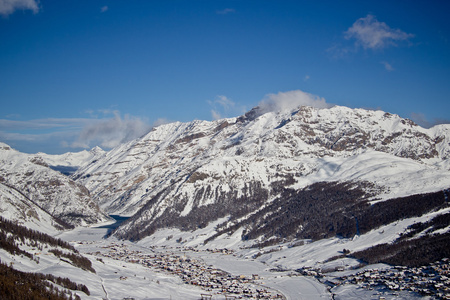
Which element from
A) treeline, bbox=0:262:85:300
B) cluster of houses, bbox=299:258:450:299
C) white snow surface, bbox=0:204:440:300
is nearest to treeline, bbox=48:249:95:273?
white snow surface, bbox=0:204:440:300

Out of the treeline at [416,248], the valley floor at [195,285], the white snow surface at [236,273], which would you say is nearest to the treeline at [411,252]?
the treeline at [416,248]

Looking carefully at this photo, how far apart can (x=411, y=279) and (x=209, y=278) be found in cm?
6696

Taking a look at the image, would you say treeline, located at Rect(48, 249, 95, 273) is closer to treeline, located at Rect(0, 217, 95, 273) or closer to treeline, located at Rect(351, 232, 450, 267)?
treeline, located at Rect(0, 217, 95, 273)

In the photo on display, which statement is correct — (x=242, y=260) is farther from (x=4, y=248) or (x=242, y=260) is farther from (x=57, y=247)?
(x=4, y=248)

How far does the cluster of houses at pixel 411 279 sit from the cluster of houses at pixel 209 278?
2885 centimetres

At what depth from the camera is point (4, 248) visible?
370 ft

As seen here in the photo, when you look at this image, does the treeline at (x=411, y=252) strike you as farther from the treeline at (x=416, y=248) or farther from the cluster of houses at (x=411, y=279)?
the cluster of houses at (x=411, y=279)

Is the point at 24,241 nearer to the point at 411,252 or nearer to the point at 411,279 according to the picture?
the point at 411,279

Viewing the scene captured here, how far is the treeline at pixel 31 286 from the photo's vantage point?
80.6 metres

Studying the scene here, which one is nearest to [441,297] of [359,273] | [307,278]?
[359,273]

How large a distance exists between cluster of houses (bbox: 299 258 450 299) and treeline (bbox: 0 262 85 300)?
8673 centimetres

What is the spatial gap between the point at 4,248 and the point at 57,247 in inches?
1210

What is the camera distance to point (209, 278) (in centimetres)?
15275

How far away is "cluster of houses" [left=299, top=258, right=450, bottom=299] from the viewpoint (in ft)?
386
